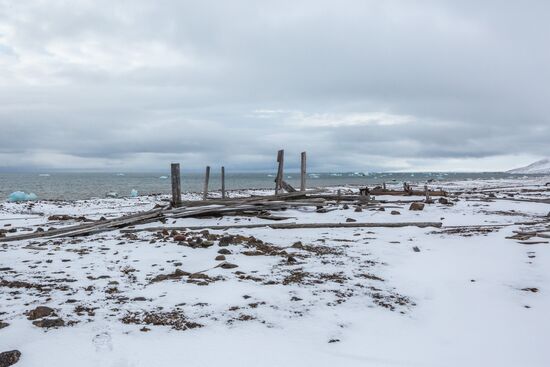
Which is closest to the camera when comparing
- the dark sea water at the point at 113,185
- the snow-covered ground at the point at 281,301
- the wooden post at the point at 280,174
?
the snow-covered ground at the point at 281,301

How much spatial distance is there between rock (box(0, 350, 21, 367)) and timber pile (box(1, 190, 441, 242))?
7.87m

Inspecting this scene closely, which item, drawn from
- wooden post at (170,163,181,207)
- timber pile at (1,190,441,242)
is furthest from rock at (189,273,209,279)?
wooden post at (170,163,181,207)

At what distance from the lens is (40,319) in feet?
14.6

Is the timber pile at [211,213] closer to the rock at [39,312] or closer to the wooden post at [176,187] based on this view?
the wooden post at [176,187]

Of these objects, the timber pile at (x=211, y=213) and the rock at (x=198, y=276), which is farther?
the timber pile at (x=211, y=213)

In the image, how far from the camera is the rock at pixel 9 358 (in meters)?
3.46

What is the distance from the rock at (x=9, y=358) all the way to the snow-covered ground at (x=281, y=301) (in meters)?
0.07

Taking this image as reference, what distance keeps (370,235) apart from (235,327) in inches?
273

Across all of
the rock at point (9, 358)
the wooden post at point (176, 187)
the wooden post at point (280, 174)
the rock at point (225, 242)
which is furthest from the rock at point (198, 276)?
the wooden post at point (280, 174)

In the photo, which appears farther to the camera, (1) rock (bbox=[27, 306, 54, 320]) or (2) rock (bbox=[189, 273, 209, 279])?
(2) rock (bbox=[189, 273, 209, 279])

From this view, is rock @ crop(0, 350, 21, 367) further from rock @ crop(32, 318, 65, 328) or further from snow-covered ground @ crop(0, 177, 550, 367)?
rock @ crop(32, 318, 65, 328)

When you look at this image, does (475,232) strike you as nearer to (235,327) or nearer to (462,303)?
(462,303)

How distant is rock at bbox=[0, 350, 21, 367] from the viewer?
11.3ft

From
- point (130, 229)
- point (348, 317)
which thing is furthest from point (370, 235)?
point (130, 229)
